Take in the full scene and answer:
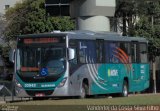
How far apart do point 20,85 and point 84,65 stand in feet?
9.85

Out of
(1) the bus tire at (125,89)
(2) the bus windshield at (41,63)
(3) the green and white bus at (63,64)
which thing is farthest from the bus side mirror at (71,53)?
(1) the bus tire at (125,89)

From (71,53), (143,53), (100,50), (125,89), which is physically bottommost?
(125,89)

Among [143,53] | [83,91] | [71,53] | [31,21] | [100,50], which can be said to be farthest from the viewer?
[31,21]

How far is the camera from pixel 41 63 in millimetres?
23672

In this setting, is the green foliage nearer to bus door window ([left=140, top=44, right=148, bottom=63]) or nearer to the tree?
the tree

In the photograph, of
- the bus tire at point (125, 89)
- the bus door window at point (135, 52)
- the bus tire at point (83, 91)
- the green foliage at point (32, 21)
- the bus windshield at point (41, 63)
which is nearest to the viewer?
the bus windshield at point (41, 63)

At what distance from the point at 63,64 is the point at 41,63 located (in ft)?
3.11

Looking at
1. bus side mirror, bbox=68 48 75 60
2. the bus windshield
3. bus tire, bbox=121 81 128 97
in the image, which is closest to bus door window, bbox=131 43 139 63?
bus tire, bbox=121 81 128 97

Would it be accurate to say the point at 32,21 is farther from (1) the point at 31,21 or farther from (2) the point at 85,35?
(2) the point at 85,35

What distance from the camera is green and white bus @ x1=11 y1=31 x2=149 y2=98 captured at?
23.6m

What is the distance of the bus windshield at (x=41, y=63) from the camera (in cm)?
2359

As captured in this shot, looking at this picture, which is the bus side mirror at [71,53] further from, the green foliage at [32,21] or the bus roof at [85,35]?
the green foliage at [32,21]

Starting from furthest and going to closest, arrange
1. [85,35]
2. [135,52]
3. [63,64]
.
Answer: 1. [135,52]
2. [85,35]
3. [63,64]

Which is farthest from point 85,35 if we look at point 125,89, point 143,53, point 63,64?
point 143,53
